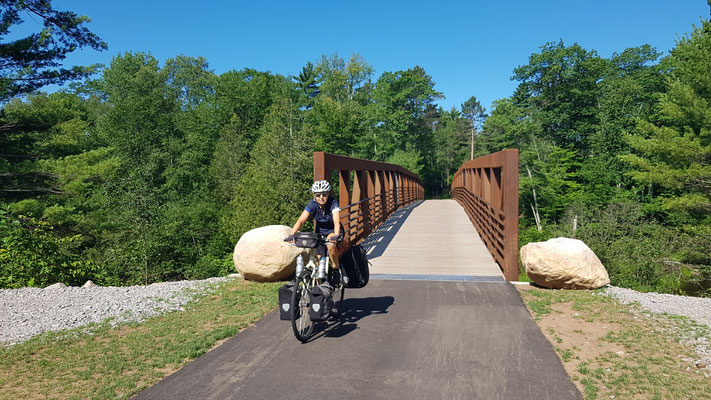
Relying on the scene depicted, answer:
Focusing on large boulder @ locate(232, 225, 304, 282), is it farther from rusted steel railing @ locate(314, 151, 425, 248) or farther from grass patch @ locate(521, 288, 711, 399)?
grass patch @ locate(521, 288, 711, 399)

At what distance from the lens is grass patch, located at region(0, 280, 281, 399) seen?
3805 millimetres

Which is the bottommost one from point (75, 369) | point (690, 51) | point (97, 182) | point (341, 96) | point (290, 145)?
point (75, 369)

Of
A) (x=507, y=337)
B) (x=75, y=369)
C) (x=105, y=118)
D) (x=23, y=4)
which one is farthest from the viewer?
(x=105, y=118)

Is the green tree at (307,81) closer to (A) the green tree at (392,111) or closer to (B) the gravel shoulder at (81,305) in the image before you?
(A) the green tree at (392,111)

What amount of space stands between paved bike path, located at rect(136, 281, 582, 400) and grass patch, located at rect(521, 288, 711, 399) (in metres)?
0.20

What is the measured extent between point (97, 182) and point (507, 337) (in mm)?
25443

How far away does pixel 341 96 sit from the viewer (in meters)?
54.8

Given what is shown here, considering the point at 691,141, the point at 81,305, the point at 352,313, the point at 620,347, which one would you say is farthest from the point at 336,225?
the point at 691,141

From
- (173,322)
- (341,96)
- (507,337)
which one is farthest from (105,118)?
(507,337)

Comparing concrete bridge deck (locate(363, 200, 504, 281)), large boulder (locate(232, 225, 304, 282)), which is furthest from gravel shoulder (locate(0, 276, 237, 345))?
concrete bridge deck (locate(363, 200, 504, 281))

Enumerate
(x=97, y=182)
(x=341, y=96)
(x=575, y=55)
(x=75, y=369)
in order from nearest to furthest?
(x=75, y=369) < (x=97, y=182) < (x=575, y=55) < (x=341, y=96)

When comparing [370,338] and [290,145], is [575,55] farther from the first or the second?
[370,338]

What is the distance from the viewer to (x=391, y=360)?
4.40 meters

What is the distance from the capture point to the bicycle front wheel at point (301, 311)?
4.64m
